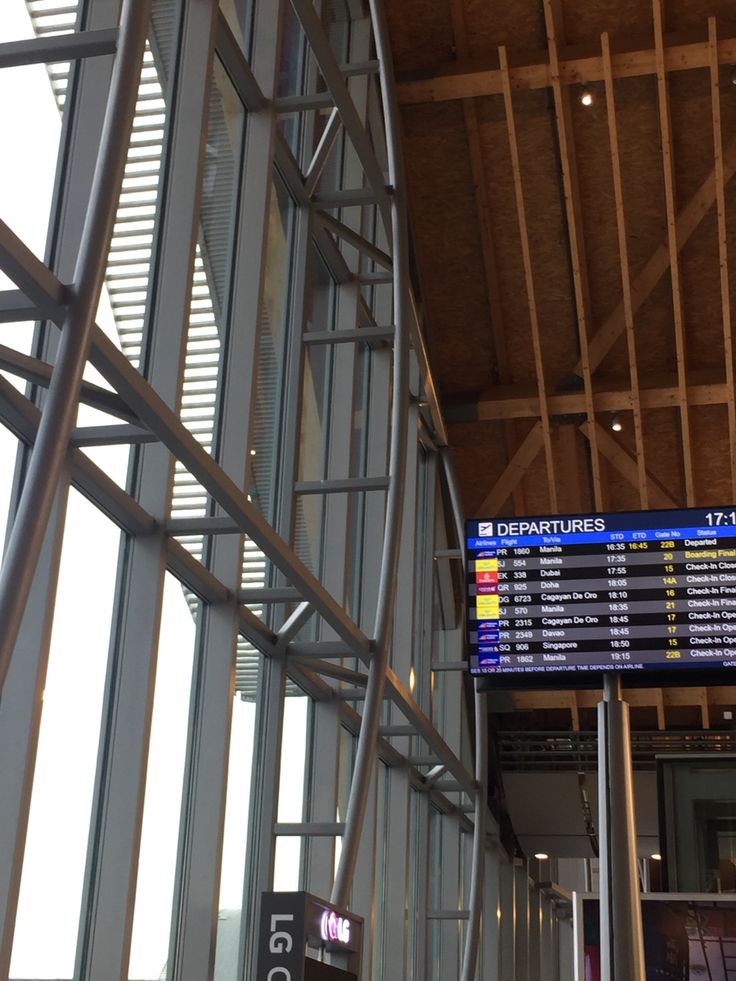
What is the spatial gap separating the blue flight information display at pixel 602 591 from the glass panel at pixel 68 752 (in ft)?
6.25

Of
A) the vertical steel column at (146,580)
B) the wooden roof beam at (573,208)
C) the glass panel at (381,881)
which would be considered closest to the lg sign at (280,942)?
the vertical steel column at (146,580)

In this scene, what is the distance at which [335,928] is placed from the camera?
493cm

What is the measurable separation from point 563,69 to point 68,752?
8.11 meters

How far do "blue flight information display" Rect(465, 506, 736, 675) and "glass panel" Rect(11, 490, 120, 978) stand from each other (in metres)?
1.91

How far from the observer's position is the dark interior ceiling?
1074 cm

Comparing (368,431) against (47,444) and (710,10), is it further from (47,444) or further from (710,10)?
(47,444)

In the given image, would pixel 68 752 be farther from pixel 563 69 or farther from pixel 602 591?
pixel 563 69

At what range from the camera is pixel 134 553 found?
5.16 metres

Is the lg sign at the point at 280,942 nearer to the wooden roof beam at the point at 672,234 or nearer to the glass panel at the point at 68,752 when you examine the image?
the glass panel at the point at 68,752

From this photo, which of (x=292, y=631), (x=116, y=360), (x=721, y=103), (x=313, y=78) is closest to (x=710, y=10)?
(x=721, y=103)

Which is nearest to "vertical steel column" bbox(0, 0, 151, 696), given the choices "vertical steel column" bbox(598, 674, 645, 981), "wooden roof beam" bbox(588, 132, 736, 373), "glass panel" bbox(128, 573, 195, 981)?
"glass panel" bbox(128, 573, 195, 981)

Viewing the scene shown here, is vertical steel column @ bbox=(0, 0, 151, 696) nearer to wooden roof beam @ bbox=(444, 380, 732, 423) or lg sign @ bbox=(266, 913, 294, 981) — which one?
lg sign @ bbox=(266, 913, 294, 981)

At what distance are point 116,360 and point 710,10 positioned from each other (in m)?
8.59

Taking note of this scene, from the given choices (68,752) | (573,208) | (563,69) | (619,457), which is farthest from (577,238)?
(68,752)
